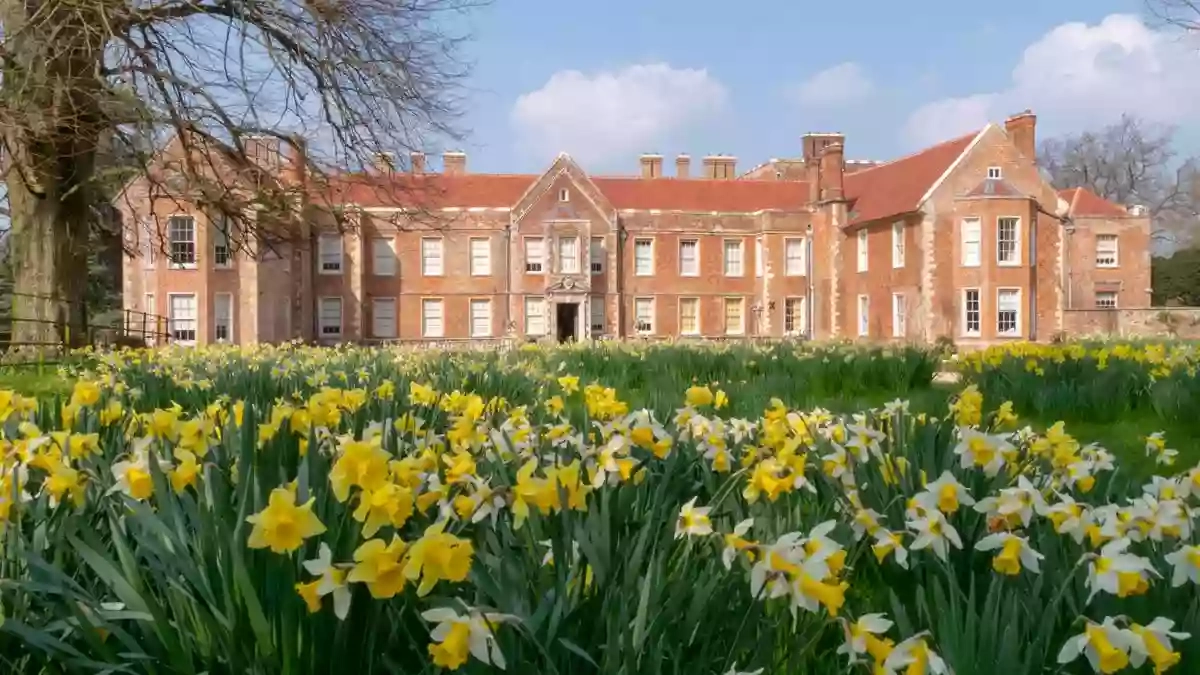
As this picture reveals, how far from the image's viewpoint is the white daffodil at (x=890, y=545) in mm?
2074

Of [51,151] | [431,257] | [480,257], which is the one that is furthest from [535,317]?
[51,151]

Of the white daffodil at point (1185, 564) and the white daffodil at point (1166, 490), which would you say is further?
the white daffodil at point (1166, 490)

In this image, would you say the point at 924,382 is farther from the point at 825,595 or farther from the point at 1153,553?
the point at 825,595

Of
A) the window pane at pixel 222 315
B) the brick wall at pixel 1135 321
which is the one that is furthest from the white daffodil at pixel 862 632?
the window pane at pixel 222 315

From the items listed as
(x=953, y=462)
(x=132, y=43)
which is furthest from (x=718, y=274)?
(x=953, y=462)

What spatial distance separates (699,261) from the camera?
39.5 metres

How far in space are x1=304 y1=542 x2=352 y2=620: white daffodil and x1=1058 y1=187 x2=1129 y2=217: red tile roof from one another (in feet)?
147

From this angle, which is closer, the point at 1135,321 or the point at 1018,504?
the point at 1018,504

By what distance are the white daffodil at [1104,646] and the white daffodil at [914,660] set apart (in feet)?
0.70

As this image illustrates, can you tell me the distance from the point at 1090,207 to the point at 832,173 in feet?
43.5

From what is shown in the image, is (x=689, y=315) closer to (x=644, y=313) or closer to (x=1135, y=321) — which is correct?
(x=644, y=313)

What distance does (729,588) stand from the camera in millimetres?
1840

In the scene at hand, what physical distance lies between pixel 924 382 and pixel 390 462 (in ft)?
27.1

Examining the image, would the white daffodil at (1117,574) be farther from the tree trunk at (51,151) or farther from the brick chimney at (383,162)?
the brick chimney at (383,162)
